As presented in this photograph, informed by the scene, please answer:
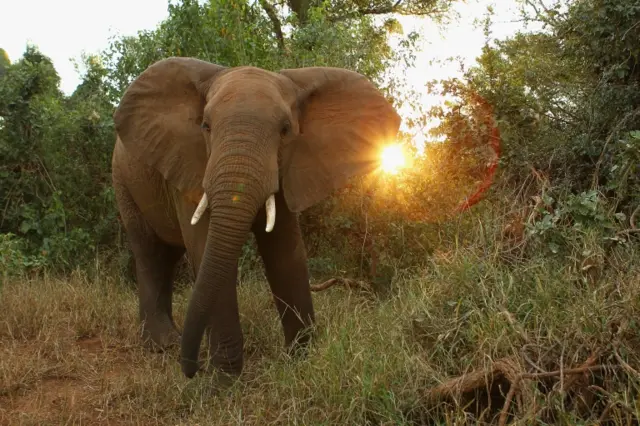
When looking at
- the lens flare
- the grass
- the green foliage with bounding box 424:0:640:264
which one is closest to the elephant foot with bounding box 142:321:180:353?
the grass

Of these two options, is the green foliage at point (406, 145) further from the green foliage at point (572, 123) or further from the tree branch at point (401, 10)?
the tree branch at point (401, 10)

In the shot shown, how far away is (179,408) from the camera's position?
449cm

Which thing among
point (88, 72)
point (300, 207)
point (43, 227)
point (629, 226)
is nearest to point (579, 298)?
point (629, 226)

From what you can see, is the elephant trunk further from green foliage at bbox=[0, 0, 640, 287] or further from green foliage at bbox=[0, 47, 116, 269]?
green foliage at bbox=[0, 47, 116, 269]

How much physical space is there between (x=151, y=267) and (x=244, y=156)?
2.64 metres

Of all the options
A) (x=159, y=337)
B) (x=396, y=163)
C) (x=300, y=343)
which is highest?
(x=396, y=163)

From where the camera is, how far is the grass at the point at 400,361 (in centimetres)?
345

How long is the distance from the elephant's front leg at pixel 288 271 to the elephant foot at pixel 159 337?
1237mm

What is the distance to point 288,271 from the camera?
17.7 feet

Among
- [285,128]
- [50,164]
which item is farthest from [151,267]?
[50,164]

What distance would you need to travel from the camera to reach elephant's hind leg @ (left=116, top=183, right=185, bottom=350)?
644 centimetres

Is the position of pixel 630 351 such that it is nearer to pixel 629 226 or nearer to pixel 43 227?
pixel 629 226

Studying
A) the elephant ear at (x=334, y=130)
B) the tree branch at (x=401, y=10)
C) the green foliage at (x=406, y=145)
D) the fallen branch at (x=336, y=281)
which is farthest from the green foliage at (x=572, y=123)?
the tree branch at (x=401, y=10)

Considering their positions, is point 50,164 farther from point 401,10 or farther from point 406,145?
point 401,10
